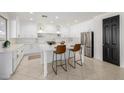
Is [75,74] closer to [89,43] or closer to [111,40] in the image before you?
[111,40]

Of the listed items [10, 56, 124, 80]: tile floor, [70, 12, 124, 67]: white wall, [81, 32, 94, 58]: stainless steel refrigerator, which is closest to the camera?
[10, 56, 124, 80]: tile floor

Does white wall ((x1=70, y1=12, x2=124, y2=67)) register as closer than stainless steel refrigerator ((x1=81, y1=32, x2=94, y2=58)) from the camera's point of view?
Yes

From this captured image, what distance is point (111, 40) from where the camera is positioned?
17.3ft

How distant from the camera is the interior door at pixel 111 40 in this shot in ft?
16.3

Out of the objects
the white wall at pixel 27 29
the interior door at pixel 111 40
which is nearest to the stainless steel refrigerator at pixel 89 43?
the interior door at pixel 111 40

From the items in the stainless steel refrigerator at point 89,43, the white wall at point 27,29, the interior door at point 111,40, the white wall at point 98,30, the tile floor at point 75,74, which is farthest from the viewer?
the white wall at point 27,29

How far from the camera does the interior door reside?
4.96 metres

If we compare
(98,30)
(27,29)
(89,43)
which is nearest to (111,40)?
(98,30)

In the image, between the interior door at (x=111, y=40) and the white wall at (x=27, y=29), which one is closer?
the interior door at (x=111, y=40)

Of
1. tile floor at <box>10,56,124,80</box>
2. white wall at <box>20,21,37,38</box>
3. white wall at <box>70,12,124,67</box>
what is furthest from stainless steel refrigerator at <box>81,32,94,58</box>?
white wall at <box>20,21,37,38</box>

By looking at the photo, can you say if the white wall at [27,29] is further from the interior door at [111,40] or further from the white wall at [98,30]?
the interior door at [111,40]

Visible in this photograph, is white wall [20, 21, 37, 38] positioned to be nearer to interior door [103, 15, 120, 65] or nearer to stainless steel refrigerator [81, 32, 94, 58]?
stainless steel refrigerator [81, 32, 94, 58]
